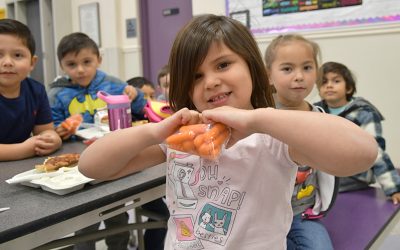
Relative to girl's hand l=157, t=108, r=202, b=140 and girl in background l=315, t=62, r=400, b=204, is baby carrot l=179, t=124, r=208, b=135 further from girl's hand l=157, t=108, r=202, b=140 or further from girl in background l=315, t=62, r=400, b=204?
girl in background l=315, t=62, r=400, b=204

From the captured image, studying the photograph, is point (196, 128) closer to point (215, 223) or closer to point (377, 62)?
point (215, 223)

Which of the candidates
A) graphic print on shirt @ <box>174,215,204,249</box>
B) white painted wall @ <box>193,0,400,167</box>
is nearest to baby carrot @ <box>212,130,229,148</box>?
graphic print on shirt @ <box>174,215,204,249</box>

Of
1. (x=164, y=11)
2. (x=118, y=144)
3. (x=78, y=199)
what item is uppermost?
(x=164, y=11)

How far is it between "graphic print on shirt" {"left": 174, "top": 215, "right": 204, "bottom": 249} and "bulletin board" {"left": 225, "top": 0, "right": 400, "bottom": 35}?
118 inches

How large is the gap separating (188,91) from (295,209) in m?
0.71

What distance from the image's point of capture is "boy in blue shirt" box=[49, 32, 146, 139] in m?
2.11

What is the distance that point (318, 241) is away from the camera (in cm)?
128

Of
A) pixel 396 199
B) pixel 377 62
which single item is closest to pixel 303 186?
pixel 396 199

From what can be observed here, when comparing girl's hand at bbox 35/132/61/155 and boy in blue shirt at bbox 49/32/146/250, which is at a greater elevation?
boy in blue shirt at bbox 49/32/146/250

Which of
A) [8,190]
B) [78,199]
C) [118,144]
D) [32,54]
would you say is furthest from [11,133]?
[118,144]

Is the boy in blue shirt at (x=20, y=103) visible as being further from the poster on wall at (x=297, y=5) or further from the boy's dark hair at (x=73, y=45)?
the poster on wall at (x=297, y=5)

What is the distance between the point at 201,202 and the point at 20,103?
1.09 metres

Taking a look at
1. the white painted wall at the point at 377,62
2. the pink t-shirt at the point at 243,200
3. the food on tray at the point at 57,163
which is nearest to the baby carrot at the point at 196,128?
the pink t-shirt at the point at 243,200

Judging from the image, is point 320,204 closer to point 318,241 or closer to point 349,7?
point 318,241
